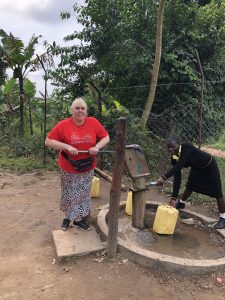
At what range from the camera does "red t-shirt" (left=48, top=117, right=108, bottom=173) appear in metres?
4.02

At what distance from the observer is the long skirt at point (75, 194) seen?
4.25 meters

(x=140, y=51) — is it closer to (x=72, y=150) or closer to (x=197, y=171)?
(x=197, y=171)

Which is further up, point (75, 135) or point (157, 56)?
point (157, 56)

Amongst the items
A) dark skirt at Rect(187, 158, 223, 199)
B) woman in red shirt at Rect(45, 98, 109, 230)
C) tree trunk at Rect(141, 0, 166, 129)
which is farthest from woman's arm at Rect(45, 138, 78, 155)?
tree trunk at Rect(141, 0, 166, 129)

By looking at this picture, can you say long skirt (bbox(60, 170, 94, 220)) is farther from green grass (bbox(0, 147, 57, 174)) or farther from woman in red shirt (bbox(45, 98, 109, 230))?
green grass (bbox(0, 147, 57, 174))

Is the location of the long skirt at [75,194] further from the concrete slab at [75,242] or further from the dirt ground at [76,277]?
the dirt ground at [76,277]

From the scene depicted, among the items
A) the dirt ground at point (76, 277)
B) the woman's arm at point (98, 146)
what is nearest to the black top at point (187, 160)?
the woman's arm at point (98, 146)

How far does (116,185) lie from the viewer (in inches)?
150

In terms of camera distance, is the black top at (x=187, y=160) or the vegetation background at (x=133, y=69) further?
the vegetation background at (x=133, y=69)

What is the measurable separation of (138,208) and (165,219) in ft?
1.23

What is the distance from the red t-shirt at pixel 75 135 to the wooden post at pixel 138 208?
2.78 feet

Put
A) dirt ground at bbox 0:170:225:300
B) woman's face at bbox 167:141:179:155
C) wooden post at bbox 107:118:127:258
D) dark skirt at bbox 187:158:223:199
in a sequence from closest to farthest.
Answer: dirt ground at bbox 0:170:225:300 → wooden post at bbox 107:118:127:258 → woman's face at bbox 167:141:179:155 → dark skirt at bbox 187:158:223:199

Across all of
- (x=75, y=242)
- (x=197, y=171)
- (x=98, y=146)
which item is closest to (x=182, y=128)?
(x=197, y=171)

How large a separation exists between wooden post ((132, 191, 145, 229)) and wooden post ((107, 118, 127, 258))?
24.5 inches
